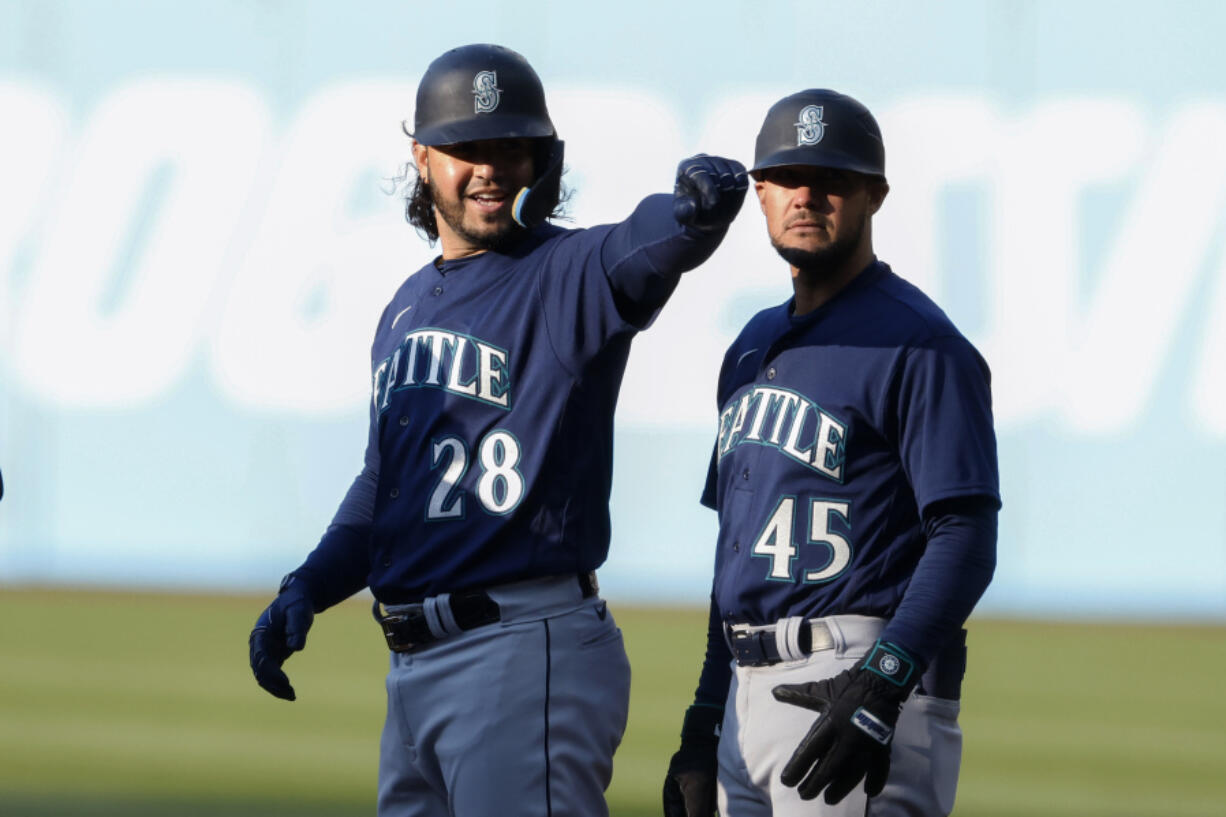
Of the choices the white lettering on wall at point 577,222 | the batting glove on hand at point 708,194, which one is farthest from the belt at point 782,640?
the white lettering on wall at point 577,222

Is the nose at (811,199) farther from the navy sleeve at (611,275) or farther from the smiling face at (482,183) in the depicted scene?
the smiling face at (482,183)

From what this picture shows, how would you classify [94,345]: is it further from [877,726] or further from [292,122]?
[877,726]

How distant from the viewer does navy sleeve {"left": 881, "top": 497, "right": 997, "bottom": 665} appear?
131 inches

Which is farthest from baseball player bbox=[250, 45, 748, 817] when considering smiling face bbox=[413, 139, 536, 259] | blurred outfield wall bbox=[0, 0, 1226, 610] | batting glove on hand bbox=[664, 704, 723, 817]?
blurred outfield wall bbox=[0, 0, 1226, 610]

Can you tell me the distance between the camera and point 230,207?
1341 centimetres

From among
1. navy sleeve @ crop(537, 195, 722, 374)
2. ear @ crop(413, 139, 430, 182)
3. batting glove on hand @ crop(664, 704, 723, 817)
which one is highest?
ear @ crop(413, 139, 430, 182)

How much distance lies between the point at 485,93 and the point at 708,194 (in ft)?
2.65

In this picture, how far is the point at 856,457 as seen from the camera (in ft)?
11.7

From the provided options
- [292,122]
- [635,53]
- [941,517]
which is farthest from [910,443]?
[292,122]

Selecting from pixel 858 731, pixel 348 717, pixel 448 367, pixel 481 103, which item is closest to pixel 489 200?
pixel 481 103

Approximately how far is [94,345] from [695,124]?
4887 millimetres

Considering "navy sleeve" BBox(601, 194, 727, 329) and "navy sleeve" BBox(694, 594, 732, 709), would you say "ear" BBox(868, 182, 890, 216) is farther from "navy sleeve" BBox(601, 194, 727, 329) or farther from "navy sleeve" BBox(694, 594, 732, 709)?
"navy sleeve" BBox(694, 594, 732, 709)

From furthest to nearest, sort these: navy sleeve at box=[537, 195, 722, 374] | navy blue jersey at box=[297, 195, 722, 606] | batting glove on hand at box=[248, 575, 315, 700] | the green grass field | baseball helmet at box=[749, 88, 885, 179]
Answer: the green grass field < batting glove on hand at box=[248, 575, 315, 700] < baseball helmet at box=[749, 88, 885, 179] < navy blue jersey at box=[297, 195, 722, 606] < navy sleeve at box=[537, 195, 722, 374]

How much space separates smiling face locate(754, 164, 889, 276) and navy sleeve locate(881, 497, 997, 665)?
632 millimetres
